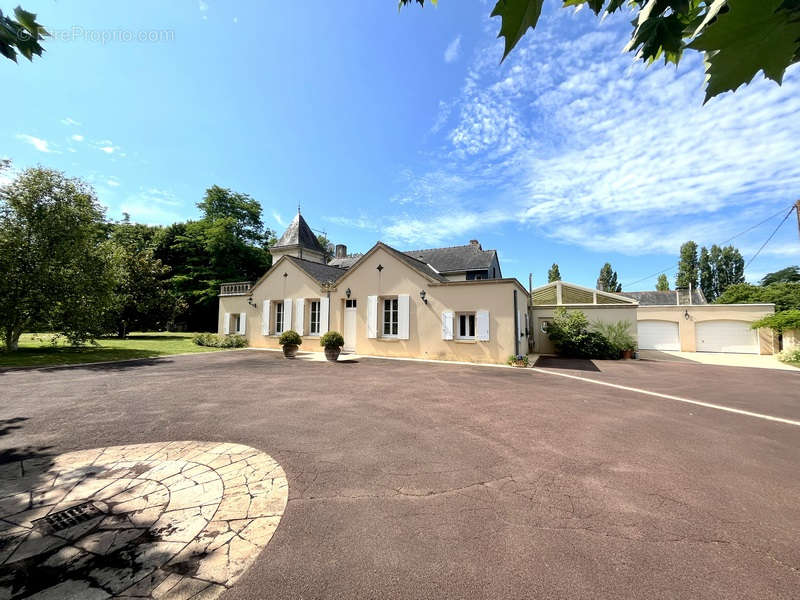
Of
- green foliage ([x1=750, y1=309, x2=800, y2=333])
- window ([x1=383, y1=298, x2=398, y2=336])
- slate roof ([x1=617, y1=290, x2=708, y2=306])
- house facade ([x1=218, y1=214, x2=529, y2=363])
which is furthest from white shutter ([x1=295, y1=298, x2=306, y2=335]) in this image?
slate roof ([x1=617, y1=290, x2=708, y2=306])

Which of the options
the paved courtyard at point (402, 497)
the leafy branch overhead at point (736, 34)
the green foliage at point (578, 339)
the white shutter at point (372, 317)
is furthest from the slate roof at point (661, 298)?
the leafy branch overhead at point (736, 34)

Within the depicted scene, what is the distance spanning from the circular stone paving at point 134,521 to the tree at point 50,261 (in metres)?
12.9

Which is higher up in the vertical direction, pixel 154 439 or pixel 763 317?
pixel 763 317

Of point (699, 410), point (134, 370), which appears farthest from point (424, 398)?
point (134, 370)

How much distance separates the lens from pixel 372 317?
529 inches

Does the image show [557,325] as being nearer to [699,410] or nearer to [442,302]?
[442,302]

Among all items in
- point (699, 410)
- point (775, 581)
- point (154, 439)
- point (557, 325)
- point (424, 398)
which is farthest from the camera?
point (557, 325)

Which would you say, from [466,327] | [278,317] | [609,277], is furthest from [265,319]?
[609,277]

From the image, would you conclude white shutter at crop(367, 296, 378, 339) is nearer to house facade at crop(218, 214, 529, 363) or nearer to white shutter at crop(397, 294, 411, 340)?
house facade at crop(218, 214, 529, 363)

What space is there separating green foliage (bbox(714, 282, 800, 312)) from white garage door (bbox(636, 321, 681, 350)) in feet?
26.6

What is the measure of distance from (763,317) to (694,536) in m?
21.1

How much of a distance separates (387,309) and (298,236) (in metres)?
13.5

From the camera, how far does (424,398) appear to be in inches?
246

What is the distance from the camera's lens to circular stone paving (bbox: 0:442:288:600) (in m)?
1.90
